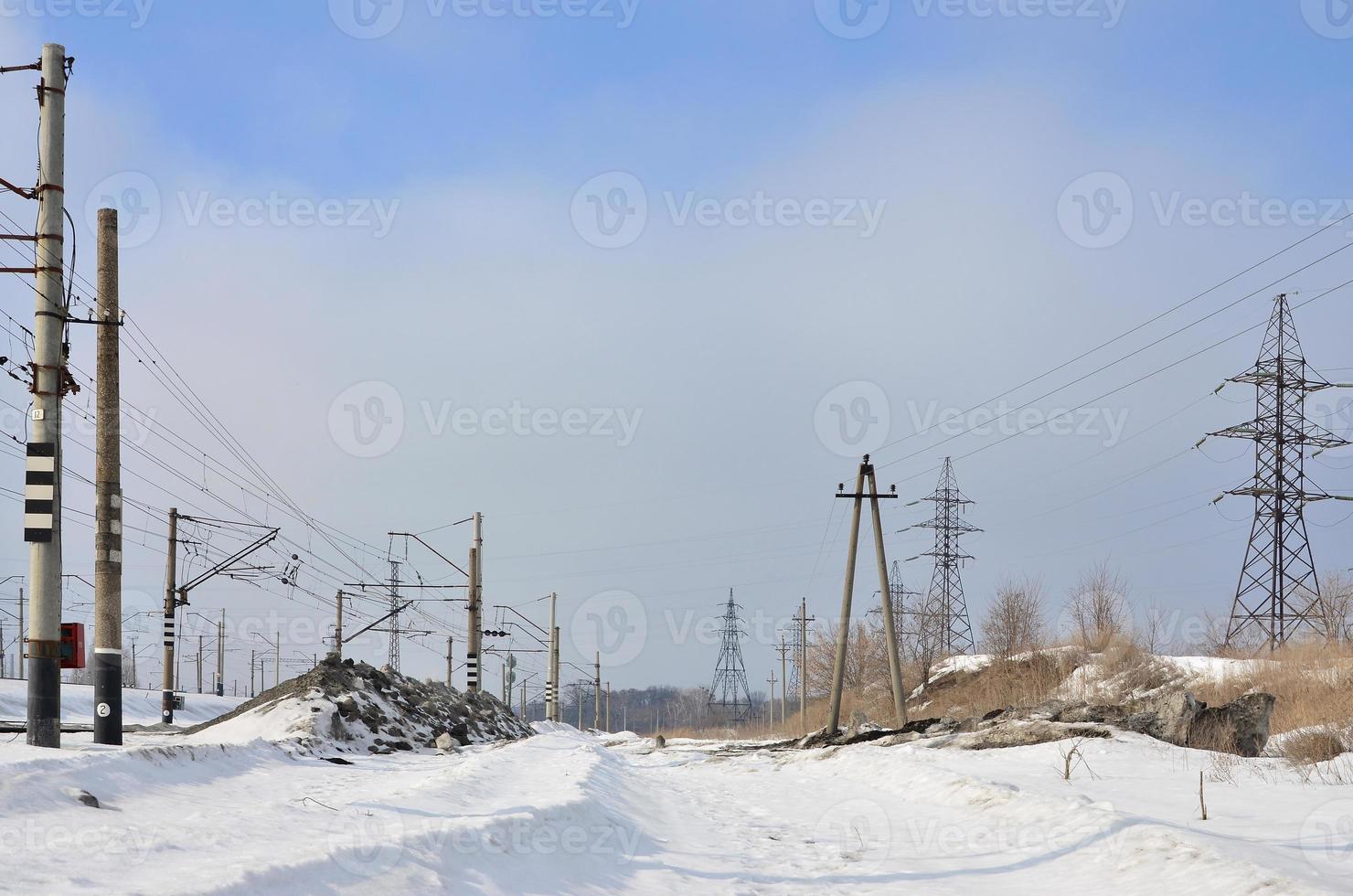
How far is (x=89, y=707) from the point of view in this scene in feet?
143

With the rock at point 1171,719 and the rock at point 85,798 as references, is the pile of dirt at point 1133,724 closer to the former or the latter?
the rock at point 1171,719

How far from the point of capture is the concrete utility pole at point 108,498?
15617mm

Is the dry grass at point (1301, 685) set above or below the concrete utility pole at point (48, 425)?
below

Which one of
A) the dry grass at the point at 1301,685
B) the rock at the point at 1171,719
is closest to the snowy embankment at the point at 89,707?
the rock at the point at 1171,719

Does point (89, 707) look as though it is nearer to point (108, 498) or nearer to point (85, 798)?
point (108, 498)

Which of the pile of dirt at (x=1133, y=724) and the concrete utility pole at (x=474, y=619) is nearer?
the pile of dirt at (x=1133, y=724)

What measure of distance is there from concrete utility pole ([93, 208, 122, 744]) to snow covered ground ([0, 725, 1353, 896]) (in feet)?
6.22

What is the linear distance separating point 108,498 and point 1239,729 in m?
19.5

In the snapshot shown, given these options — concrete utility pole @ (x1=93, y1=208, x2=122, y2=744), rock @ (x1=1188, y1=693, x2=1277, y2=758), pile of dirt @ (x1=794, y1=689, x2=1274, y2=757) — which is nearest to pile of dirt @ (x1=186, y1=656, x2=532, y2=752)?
concrete utility pole @ (x1=93, y1=208, x2=122, y2=744)

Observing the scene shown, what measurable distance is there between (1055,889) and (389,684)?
24962 millimetres

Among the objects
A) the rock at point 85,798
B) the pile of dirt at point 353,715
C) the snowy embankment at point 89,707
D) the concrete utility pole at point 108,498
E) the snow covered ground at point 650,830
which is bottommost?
the snowy embankment at point 89,707

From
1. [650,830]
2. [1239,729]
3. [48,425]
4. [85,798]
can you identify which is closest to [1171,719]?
[1239,729]

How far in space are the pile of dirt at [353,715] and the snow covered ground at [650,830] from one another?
544 centimetres

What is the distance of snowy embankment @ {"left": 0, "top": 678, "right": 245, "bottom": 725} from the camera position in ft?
119
